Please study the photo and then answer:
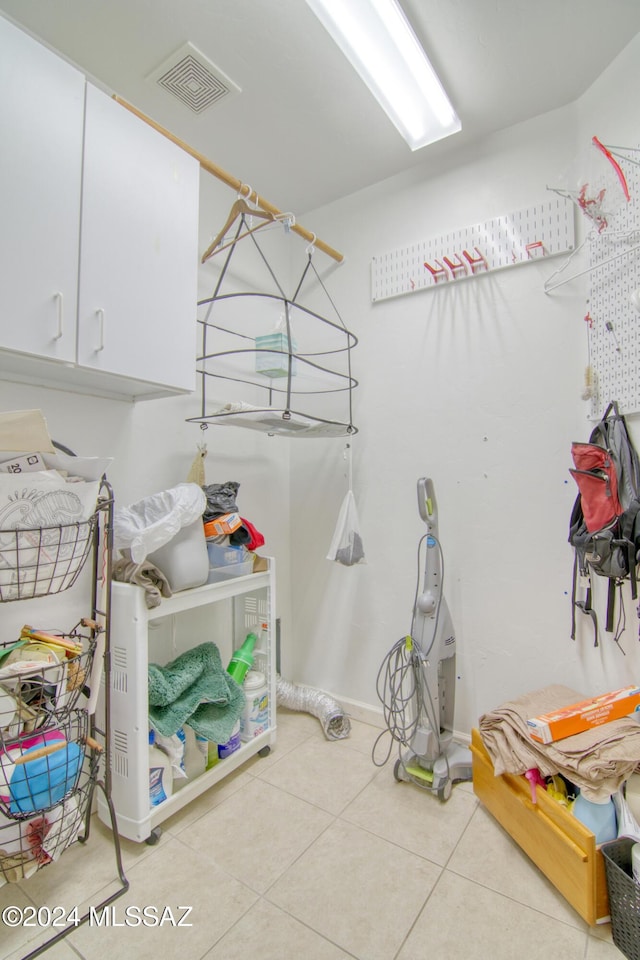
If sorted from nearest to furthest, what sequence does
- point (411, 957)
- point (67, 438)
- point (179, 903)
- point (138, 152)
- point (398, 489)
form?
point (411, 957) → point (179, 903) → point (138, 152) → point (67, 438) → point (398, 489)

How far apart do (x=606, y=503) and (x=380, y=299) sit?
134 centimetres

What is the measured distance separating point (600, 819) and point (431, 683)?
0.59 meters

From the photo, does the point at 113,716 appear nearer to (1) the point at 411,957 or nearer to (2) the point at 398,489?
(1) the point at 411,957

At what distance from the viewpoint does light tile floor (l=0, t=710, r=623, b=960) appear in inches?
43.9

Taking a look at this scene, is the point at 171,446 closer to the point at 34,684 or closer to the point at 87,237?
the point at 87,237

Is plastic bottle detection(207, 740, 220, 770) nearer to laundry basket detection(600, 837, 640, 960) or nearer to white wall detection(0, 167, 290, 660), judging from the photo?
white wall detection(0, 167, 290, 660)

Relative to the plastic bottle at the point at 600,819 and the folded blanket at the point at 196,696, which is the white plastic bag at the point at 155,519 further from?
the plastic bottle at the point at 600,819

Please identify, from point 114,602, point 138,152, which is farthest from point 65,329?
point 114,602

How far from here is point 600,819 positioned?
1182mm

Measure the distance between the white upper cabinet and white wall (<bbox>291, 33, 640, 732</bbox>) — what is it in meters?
1.00

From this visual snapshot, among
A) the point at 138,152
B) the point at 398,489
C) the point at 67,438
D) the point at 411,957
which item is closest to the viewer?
the point at 411,957

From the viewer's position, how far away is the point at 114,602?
1450 mm

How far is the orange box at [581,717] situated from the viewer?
1.30 meters

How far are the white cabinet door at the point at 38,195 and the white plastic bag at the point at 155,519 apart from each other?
0.51 metres
